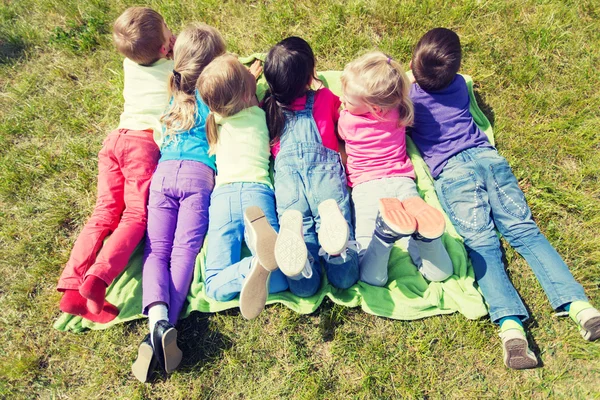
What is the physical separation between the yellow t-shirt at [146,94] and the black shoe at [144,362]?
181 centimetres

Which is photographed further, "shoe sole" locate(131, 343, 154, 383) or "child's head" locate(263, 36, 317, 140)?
"child's head" locate(263, 36, 317, 140)

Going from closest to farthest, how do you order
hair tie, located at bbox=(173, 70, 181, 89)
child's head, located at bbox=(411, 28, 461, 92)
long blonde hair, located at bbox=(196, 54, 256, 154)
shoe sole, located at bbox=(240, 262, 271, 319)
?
shoe sole, located at bbox=(240, 262, 271, 319), long blonde hair, located at bbox=(196, 54, 256, 154), child's head, located at bbox=(411, 28, 461, 92), hair tie, located at bbox=(173, 70, 181, 89)

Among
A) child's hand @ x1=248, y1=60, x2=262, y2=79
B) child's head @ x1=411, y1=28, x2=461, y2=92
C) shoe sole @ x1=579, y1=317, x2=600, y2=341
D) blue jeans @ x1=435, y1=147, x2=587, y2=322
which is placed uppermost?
child's head @ x1=411, y1=28, x2=461, y2=92

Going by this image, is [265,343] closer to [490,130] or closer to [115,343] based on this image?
[115,343]

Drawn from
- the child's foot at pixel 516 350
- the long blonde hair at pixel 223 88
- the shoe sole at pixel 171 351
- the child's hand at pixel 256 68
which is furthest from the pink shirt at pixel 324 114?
the child's foot at pixel 516 350

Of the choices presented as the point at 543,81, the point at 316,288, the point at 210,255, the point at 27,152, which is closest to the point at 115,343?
the point at 210,255

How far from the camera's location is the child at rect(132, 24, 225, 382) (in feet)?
9.11

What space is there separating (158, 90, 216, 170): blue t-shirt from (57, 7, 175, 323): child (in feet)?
0.68

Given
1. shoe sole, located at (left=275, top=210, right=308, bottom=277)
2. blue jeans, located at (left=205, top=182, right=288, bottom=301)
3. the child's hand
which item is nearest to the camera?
shoe sole, located at (left=275, top=210, right=308, bottom=277)

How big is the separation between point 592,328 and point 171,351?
282cm

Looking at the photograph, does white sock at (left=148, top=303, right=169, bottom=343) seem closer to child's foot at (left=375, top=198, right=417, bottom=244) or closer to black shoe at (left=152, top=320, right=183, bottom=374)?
black shoe at (left=152, top=320, right=183, bottom=374)

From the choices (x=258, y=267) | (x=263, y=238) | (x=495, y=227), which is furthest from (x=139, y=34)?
(x=495, y=227)

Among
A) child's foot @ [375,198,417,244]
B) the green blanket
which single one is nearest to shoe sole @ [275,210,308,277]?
child's foot @ [375,198,417,244]

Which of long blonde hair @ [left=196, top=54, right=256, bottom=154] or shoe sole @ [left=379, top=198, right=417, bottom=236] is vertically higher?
long blonde hair @ [left=196, top=54, right=256, bottom=154]
